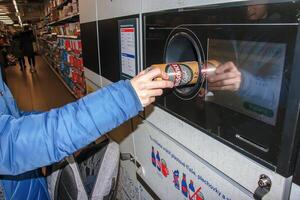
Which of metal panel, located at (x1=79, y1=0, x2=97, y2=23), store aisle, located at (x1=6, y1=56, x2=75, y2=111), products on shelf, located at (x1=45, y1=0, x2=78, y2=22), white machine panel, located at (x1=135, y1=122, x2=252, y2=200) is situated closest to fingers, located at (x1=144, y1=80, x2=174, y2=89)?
white machine panel, located at (x1=135, y1=122, x2=252, y2=200)

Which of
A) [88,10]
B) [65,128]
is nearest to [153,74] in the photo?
[65,128]

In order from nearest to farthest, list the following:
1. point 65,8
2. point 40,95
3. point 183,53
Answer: point 183,53
point 65,8
point 40,95

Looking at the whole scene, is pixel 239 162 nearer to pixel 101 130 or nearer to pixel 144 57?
pixel 101 130

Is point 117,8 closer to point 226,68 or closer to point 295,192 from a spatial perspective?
point 226,68

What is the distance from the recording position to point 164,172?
1.34m

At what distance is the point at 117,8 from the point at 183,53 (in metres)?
0.68

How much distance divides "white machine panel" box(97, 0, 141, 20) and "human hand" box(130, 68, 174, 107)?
58 cm

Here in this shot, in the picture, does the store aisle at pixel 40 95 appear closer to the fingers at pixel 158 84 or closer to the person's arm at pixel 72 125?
the person's arm at pixel 72 125

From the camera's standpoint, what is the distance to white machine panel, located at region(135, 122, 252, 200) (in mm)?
939

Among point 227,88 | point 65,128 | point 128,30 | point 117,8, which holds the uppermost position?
point 117,8

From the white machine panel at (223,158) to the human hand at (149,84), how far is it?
0.80 ft

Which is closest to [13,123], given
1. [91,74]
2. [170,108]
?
[170,108]

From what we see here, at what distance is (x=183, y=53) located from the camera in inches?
45.3

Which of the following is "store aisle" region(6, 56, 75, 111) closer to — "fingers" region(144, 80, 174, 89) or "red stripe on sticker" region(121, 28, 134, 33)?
"red stripe on sticker" region(121, 28, 134, 33)
